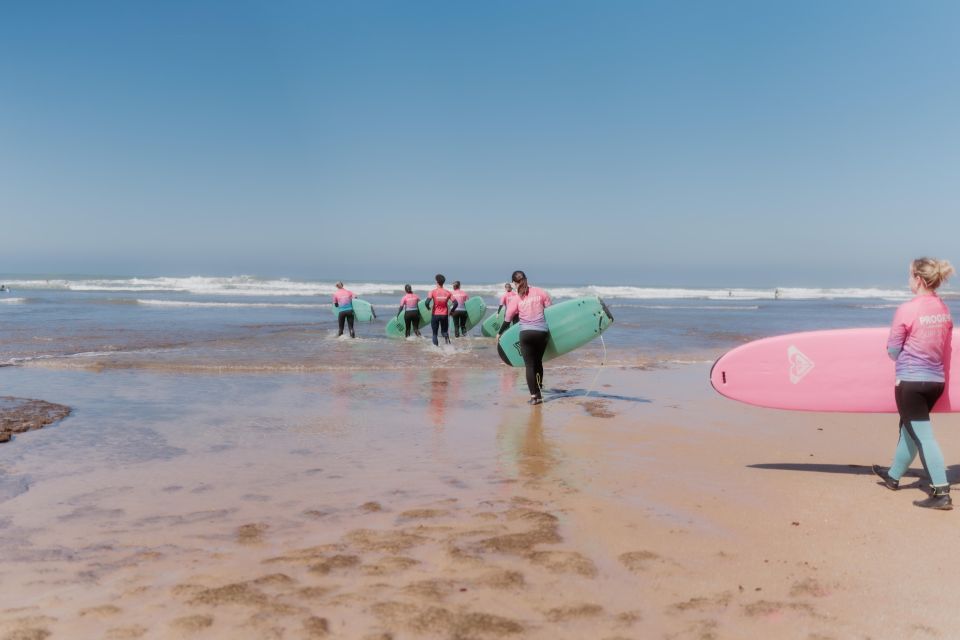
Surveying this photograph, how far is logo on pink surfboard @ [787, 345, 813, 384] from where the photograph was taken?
18.6 feet

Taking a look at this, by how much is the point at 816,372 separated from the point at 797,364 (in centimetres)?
16

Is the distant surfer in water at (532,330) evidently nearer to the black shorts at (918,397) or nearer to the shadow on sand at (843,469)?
the shadow on sand at (843,469)

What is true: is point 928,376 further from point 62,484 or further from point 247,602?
point 62,484

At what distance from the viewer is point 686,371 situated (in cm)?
1105

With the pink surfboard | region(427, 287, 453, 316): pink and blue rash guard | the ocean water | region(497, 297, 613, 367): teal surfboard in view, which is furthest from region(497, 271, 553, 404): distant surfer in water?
region(427, 287, 453, 316): pink and blue rash guard

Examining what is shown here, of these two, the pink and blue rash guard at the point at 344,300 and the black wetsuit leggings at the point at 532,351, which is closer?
the black wetsuit leggings at the point at 532,351

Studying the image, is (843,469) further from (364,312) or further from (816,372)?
(364,312)

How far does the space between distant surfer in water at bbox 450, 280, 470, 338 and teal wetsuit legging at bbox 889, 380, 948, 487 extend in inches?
496

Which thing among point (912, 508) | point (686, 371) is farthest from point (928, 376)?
point (686, 371)

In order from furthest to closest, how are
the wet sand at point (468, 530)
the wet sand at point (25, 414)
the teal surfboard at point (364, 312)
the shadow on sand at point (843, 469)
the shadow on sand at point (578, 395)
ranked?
the teal surfboard at point (364, 312)
the shadow on sand at point (578, 395)
the wet sand at point (25, 414)
the shadow on sand at point (843, 469)
the wet sand at point (468, 530)

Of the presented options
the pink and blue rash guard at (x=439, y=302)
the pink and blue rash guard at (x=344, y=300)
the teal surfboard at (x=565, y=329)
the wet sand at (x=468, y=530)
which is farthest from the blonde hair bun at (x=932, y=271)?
the pink and blue rash guard at (x=344, y=300)

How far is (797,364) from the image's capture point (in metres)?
5.71

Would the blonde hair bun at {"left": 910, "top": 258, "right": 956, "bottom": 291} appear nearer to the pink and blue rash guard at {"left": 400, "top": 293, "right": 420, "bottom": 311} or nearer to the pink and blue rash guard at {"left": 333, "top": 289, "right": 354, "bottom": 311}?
the pink and blue rash guard at {"left": 400, "top": 293, "right": 420, "bottom": 311}

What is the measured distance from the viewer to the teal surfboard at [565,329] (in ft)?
29.7
